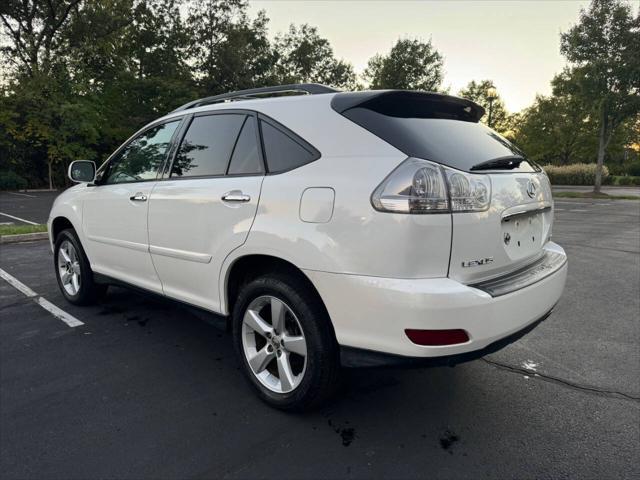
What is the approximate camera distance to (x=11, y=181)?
2441cm

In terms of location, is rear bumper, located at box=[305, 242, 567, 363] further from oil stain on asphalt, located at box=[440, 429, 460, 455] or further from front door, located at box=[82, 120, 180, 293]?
front door, located at box=[82, 120, 180, 293]

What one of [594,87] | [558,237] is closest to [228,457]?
[558,237]

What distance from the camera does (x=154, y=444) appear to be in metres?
2.14

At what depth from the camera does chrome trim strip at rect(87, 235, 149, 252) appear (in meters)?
3.20

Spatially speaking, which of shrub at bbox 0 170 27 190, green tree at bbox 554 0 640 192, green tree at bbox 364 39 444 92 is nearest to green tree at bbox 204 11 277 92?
green tree at bbox 364 39 444 92

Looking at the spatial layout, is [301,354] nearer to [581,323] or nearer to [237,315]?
[237,315]

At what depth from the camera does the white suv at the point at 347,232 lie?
1855mm

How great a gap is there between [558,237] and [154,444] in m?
8.85

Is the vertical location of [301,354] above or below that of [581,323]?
above

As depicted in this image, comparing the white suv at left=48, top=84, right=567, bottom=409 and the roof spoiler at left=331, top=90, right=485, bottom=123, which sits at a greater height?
the roof spoiler at left=331, top=90, right=485, bottom=123

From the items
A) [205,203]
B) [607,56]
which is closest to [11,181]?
[205,203]

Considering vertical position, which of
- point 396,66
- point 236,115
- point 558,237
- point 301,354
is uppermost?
point 396,66

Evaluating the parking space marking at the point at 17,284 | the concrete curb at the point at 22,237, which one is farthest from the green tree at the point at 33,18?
the parking space marking at the point at 17,284

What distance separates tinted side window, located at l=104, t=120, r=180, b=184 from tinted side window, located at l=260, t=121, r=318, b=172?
1.09 metres
